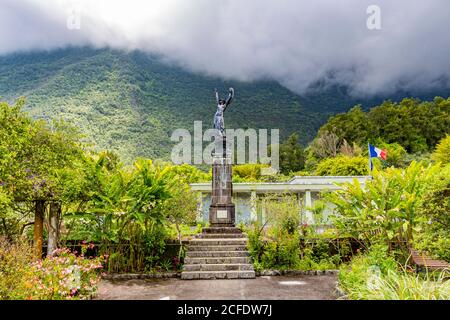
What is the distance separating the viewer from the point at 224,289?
7.12m

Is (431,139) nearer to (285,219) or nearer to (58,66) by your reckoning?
(285,219)

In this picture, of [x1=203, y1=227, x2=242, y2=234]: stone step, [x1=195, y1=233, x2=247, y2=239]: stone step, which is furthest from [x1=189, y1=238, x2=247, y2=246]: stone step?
[x1=203, y1=227, x2=242, y2=234]: stone step

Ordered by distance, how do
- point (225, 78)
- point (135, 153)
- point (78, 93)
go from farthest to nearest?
point (225, 78)
point (78, 93)
point (135, 153)

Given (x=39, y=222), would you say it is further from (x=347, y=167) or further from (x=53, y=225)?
(x=347, y=167)

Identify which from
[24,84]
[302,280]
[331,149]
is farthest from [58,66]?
[302,280]

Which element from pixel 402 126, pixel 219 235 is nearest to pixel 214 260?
pixel 219 235

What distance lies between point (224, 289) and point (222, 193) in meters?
5.67

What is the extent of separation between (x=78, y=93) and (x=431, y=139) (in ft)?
140

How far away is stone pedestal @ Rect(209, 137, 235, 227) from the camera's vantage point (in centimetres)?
1222

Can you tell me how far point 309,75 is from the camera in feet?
228

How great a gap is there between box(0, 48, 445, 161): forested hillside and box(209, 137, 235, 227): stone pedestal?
25332 millimetres

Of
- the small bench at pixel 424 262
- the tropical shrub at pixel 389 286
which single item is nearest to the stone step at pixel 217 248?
the tropical shrub at pixel 389 286

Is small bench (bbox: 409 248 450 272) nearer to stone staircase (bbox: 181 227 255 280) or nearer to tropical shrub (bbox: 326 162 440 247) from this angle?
tropical shrub (bbox: 326 162 440 247)
